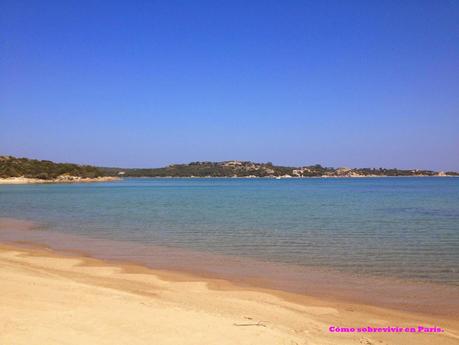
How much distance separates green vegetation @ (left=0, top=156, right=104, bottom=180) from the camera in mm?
127469

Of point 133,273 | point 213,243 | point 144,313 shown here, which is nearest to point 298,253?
point 213,243

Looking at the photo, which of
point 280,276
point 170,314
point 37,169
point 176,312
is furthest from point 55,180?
point 170,314

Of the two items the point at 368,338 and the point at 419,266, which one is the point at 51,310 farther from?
the point at 419,266

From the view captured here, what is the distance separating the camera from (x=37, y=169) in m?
138

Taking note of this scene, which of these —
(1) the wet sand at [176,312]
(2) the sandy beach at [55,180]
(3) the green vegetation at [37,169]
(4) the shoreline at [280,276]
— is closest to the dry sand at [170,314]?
(1) the wet sand at [176,312]

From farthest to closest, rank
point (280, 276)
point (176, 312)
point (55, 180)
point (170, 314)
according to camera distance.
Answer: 1. point (55, 180)
2. point (280, 276)
3. point (176, 312)
4. point (170, 314)

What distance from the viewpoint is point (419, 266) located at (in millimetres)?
13367

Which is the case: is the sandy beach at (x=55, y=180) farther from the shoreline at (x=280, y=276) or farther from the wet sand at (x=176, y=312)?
the wet sand at (x=176, y=312)

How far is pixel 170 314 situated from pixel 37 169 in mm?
144374

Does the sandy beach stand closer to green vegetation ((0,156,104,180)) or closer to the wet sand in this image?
green vegetation ((0,156,104,180))

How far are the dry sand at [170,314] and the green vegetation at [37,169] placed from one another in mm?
125637

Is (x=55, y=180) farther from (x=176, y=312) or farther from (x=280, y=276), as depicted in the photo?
(x=176, y=312)

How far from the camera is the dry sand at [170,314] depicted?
6.05 m

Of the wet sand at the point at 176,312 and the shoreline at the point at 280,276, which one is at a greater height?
the wet sand at the point at 176,312
